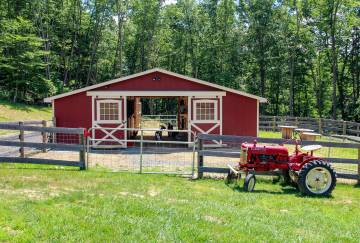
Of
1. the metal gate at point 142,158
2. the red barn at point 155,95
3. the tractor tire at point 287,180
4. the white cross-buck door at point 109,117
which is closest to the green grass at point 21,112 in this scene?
the red barn at point 155,95

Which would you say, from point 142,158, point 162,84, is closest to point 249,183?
point 142,158

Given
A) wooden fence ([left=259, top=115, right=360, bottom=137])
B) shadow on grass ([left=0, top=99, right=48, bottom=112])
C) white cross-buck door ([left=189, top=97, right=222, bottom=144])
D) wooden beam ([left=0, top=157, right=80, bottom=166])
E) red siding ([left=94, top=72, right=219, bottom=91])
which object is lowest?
wooden beam ([left=0, top=157, right=80, bottom=166])

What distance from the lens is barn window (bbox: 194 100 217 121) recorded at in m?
17.2

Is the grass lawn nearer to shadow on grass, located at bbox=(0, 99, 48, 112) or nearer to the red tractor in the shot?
the red tractor

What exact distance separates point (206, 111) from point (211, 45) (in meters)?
25.5

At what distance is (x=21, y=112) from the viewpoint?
2889 cm

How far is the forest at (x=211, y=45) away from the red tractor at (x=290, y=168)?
27.1 metres

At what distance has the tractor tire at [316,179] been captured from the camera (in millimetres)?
7594

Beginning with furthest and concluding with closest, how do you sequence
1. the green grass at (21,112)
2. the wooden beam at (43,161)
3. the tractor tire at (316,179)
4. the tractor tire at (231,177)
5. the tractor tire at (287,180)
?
the green grass at (21,112), the wooden beam at (43,161), the tractor tire at (231,177), the tractor tire at (287,180), the tractor tire at (316,179)

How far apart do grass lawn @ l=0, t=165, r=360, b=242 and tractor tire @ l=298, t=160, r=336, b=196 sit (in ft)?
0.86

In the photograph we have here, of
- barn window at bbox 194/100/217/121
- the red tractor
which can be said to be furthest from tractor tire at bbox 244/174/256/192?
barn window at bbox 194/100/217/121

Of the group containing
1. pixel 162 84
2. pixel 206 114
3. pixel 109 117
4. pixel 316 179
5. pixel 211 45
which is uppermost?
pixel 211 45

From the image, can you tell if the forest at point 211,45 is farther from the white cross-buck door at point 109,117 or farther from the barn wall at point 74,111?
the white cross-buck door at point 109,117

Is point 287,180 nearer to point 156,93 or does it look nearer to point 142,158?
point 142,158
